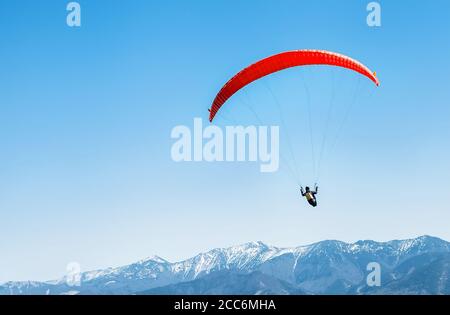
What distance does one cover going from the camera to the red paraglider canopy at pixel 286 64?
3600 cm

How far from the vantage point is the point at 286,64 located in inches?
1470

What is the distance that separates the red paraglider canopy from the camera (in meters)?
36.0

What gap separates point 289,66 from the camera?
37594 millimetres

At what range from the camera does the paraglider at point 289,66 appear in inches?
1419

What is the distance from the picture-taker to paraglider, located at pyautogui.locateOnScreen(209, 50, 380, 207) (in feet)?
118

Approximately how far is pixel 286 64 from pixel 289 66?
37 centimetres
